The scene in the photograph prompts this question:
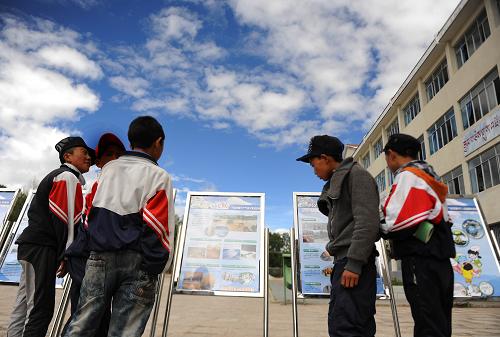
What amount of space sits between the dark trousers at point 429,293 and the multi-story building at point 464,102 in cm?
1438

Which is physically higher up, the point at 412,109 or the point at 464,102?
the point at 412,109

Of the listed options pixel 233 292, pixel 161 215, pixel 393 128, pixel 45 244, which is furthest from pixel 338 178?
pixel 393 128

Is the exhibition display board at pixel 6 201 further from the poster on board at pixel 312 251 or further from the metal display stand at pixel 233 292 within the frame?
the poster on board at pixel 312 251

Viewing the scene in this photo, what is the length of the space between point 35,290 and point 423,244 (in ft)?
8.69

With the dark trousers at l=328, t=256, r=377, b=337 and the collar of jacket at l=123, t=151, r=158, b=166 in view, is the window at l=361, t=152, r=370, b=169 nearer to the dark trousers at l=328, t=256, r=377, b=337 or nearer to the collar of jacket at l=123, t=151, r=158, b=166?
the dark trousers at l=328, t=256, r=377, b=337

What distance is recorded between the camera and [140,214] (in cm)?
193

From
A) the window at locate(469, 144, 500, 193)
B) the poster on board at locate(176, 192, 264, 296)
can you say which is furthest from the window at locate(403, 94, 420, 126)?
the poster on board at locate(176, 192, 264, 296)

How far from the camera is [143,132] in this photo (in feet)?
7.03

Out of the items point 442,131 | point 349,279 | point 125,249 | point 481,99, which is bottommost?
point 349,279

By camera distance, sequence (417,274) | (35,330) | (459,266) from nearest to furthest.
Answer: (417,274) < (35,330) < (459,266)

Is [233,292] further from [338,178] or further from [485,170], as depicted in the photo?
A: [485,170]

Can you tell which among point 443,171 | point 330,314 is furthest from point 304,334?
point 443,171

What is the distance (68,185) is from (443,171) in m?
19.6

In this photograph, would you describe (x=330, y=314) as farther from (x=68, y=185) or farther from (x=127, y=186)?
(x=68, y=185)
